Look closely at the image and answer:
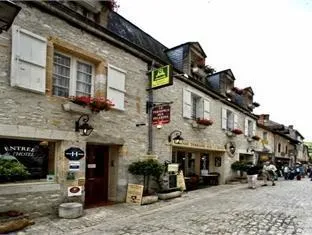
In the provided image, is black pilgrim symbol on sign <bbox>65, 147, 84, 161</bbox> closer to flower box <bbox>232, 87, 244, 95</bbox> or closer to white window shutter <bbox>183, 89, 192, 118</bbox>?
white window shutter <bbox>183, 89, 192, 118</bbox>

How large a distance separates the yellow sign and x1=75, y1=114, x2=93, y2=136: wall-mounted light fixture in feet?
7.96

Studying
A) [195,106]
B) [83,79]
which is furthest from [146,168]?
[195,106]

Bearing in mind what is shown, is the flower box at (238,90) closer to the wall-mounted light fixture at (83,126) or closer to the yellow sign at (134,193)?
the yellow sign at (134,193)

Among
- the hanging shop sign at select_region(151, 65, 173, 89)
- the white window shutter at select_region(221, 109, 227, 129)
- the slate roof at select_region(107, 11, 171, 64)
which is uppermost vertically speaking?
the slate roof at select_region(107, 11, 171, 64)

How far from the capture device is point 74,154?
336 inches

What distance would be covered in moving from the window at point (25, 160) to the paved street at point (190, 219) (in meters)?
1.08

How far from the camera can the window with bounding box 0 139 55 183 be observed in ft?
22.1

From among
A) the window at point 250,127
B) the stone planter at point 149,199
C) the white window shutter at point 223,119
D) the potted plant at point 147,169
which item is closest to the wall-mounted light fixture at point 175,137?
the potted plant at point 147,169

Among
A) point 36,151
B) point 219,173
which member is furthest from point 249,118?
point 36,151

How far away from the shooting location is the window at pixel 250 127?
70.6ft

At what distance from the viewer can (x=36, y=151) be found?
26.1 ft

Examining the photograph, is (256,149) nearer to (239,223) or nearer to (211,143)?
(211,143)

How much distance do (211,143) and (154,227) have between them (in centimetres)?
941

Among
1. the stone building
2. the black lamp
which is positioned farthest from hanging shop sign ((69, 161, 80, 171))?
the black lamp
